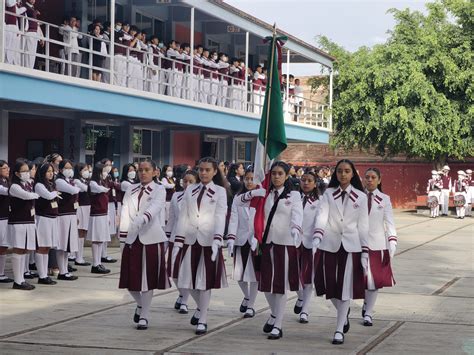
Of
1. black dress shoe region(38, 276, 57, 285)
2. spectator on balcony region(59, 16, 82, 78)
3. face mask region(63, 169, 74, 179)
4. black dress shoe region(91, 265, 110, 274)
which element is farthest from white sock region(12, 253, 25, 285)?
spectator on balcony region(59, 16, 82, 78)

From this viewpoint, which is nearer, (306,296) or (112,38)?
(306,296)

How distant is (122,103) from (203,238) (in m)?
11.3

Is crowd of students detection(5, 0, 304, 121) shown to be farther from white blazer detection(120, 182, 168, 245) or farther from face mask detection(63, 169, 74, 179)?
white blazer detection(120, 182, 168, 245)

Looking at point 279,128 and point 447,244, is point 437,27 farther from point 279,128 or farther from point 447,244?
point 279,128

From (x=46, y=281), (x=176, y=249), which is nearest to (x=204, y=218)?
(x=176, y=249)

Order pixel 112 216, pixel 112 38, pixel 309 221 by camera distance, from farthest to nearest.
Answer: pixel 112 38 → pixel 112 216 → pixel 309 221

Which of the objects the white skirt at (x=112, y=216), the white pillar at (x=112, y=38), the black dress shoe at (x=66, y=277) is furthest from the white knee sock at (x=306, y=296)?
the white pillar at (x=112, y=38)

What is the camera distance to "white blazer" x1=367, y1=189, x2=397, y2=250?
10.6 m

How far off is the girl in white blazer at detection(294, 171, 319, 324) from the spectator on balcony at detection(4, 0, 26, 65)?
24.1ft

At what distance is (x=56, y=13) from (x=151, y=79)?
119 inches

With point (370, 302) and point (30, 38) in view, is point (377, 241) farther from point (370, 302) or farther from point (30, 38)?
point (30, 38)

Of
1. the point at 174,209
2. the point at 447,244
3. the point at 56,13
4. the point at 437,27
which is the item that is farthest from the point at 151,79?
the point at 437,27

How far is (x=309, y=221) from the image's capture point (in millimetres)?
11320

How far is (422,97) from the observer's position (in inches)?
1372
